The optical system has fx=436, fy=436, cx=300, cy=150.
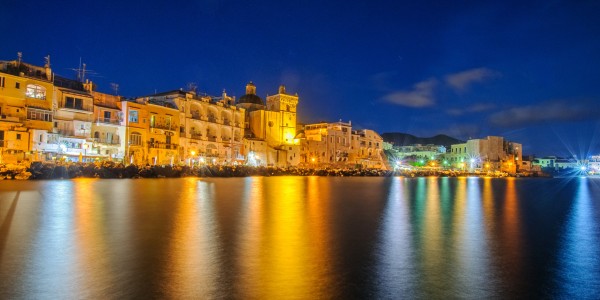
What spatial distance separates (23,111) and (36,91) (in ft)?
6.78

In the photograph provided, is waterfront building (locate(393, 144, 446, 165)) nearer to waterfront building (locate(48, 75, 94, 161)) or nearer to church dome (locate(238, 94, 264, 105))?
church dome (locate(238, 94, 264, 105))

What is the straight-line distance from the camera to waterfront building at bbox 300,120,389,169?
58125mm

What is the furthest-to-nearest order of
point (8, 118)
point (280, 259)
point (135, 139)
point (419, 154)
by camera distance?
point (419, 154)
point (135, 139)
point (8, 118)
point (280, 259)

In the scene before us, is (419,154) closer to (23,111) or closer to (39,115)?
(39,115)

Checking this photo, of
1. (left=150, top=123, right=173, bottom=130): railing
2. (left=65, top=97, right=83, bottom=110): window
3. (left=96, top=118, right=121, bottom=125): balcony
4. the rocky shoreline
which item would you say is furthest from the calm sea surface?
(left=150, top=123, right=173, bottom=130): railing

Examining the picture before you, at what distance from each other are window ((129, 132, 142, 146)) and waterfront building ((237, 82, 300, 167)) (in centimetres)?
1583

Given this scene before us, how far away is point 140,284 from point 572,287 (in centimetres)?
595

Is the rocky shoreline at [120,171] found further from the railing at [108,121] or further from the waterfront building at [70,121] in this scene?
the railing at [108,121]

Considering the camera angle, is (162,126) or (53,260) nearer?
(53,260)

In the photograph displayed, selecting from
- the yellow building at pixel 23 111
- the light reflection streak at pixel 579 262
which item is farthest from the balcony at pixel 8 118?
the light reflection streak at pixel 579 262

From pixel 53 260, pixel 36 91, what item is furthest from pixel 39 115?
pixel 53 260

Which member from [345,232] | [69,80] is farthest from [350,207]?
[69,80]

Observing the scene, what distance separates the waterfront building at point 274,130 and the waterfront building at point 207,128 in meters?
2.72

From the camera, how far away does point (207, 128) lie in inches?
1886
